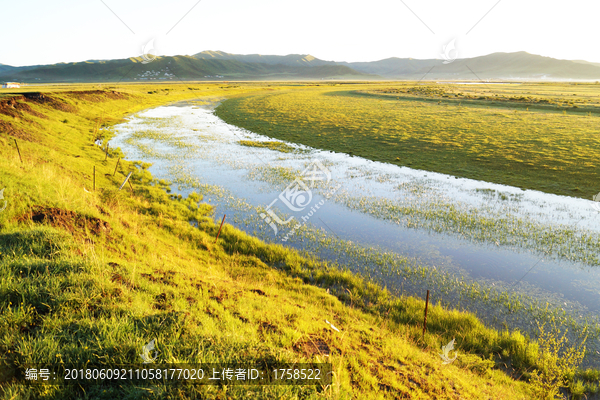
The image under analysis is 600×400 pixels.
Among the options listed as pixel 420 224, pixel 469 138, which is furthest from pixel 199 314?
pixel 469 138

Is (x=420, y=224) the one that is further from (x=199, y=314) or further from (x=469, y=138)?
(x=469, y=138)

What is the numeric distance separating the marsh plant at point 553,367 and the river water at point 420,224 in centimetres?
52

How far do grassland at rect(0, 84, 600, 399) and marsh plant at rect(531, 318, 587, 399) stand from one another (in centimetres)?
23

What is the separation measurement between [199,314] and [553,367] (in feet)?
28.3

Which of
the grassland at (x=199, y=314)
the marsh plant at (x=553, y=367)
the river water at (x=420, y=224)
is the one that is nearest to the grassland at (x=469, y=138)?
the river water at (x=420, y=224)

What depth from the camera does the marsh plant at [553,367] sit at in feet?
21.9

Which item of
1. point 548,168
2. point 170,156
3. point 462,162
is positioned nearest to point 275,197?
point 170,156

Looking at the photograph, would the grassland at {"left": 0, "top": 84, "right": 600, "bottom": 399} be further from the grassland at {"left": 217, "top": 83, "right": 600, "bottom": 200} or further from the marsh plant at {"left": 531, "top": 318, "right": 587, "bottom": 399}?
the grassland at {"left": 217, "top": 83, "right": 600, "bottom": 200}

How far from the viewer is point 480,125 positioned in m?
42.2

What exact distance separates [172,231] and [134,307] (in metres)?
8.68

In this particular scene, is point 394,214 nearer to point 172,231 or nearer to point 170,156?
point 172,231

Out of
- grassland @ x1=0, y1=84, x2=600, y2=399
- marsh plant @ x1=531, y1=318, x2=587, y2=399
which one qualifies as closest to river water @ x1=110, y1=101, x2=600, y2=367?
marsh plant @ x1=531, y1=318, x2=587, y2=399

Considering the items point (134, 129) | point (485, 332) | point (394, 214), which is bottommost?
point (485, 332)

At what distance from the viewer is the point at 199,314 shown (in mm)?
5969
